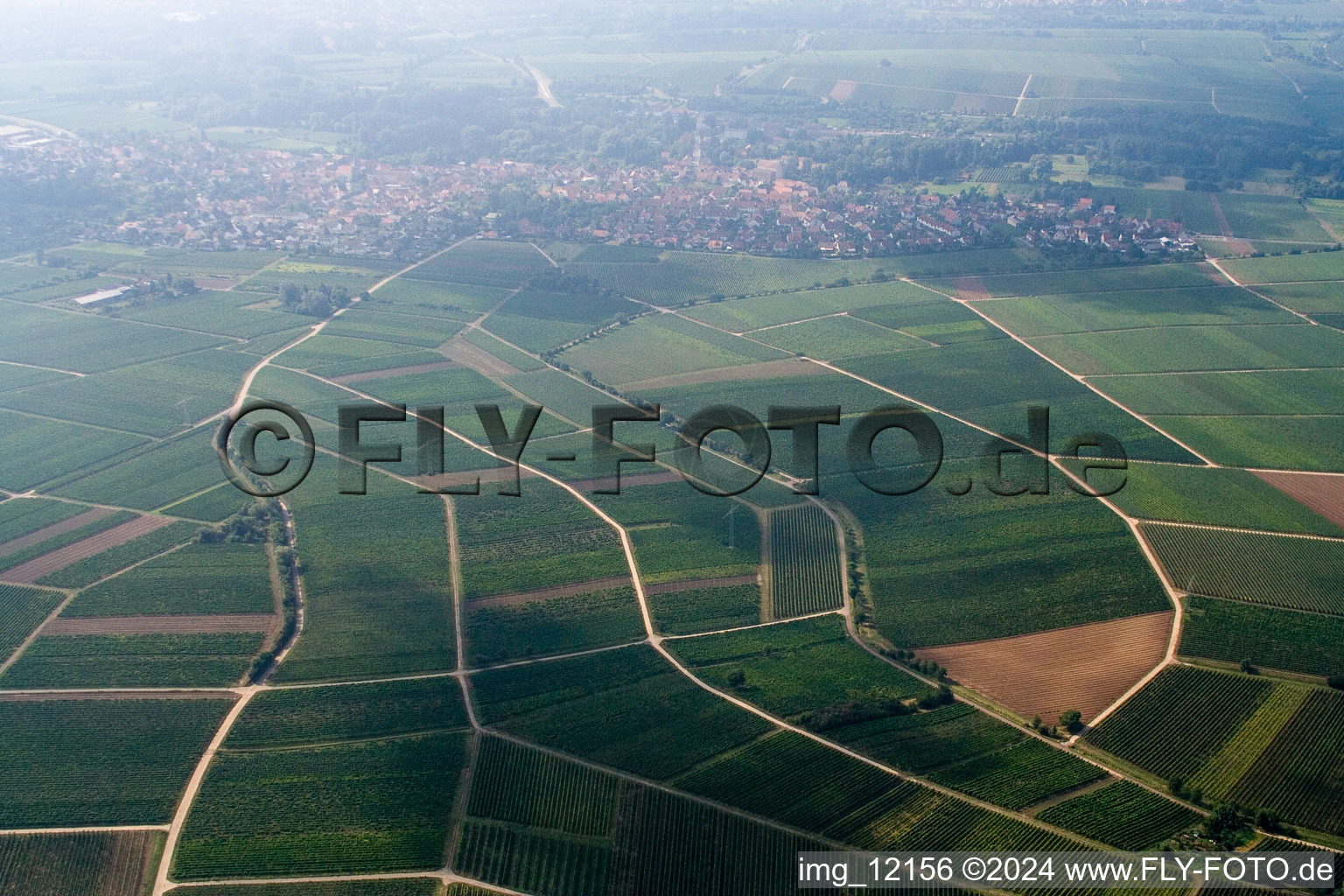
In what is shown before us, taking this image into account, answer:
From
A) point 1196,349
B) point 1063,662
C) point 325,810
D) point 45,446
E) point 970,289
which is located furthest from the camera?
point 970,289

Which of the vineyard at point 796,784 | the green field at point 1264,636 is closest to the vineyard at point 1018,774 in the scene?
the vineyard at point 796,784

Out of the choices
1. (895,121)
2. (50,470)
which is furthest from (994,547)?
(895,121)

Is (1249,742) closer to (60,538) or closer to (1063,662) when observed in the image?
(1063,662)

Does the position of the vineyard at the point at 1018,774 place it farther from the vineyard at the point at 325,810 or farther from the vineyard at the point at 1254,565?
the vineyard at the point at 325,810

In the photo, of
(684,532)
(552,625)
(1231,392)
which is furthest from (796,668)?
(1231,392)

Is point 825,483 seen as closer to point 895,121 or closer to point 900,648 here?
point 900,648

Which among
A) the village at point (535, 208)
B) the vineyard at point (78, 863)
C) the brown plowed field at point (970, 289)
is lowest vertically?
the vineyard at point (78, 863)

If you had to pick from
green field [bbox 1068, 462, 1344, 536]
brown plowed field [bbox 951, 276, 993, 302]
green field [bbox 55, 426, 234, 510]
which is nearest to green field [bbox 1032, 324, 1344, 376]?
brown plowed field [bbox 951, 276, 993, 302]
